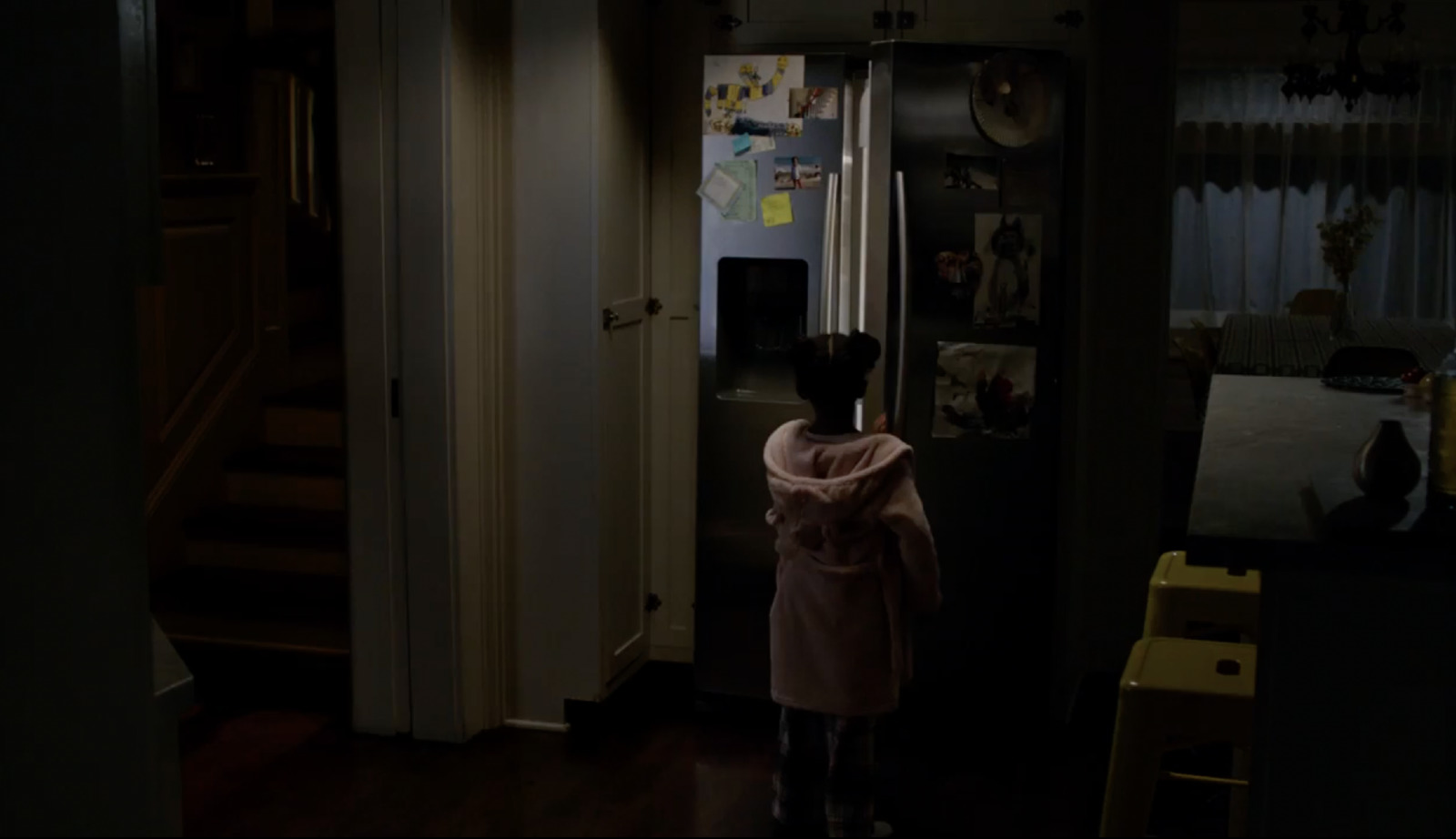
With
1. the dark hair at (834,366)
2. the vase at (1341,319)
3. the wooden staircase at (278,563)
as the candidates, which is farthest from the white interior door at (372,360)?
the vase at (1341,319)

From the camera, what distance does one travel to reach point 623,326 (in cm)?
389

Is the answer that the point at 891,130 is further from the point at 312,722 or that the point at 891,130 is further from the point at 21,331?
the point at 21,331

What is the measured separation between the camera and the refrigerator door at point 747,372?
12.1 ft

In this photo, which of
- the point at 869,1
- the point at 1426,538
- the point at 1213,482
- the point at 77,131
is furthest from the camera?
the point at 869,1

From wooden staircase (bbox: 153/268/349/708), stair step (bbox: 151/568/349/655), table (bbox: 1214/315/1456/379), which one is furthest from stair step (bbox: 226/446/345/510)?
table (bbox: 1214/315/1456/379)

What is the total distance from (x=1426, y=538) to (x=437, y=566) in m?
2.55

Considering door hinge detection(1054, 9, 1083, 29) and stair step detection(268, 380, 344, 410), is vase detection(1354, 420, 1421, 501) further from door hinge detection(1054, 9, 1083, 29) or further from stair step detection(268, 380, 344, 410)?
stair step detection(268, 380, 344, 410)

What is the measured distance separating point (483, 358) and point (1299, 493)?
2273 millimetres

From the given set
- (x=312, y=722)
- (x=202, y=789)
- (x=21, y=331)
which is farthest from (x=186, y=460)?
(x=21, y=331)

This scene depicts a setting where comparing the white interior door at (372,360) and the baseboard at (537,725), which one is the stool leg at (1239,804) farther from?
the white interior door at (372,360)

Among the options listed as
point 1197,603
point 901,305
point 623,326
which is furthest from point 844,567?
point 623,326

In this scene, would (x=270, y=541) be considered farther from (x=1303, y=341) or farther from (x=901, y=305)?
(x=1303, y=341)

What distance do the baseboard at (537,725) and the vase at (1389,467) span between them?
7.94 feet

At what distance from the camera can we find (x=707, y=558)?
3.86 m
